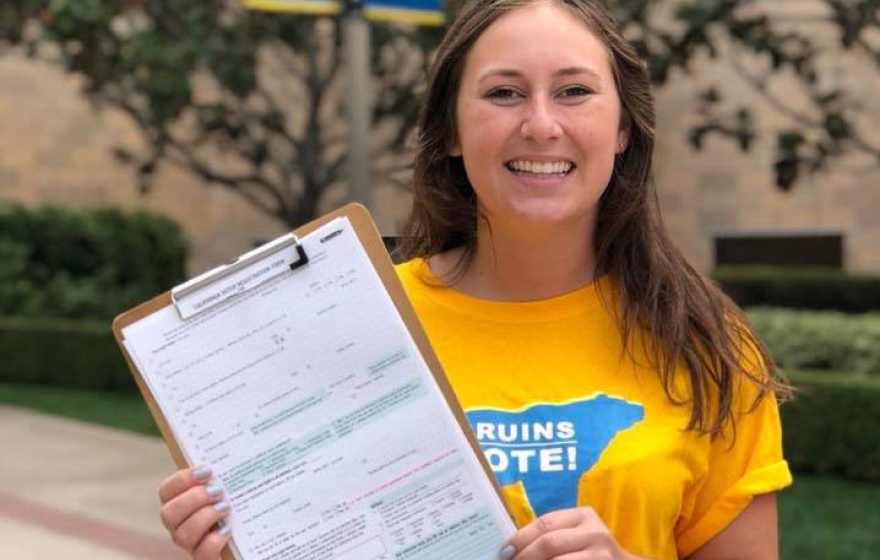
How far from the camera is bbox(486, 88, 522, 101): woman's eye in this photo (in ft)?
5.21

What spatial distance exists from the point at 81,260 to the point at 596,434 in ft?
42.9

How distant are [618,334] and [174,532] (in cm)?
66

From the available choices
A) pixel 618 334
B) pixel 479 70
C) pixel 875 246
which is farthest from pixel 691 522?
pixel 875 246

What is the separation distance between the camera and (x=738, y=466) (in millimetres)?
1612

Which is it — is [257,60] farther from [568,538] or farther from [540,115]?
[568,538]

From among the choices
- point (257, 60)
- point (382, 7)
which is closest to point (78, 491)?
point (257, 60)

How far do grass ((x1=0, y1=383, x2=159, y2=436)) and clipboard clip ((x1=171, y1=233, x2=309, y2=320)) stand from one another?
26.9 ft

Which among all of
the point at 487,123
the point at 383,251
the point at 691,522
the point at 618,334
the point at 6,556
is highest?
the point at 487,123

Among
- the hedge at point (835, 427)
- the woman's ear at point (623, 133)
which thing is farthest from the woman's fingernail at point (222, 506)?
the hedge at point (835, 427)

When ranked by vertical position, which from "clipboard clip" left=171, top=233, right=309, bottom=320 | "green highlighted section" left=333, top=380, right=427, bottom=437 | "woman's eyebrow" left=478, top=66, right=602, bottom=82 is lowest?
"green highlighted section" left=333, top=380, right=427, bottom=437

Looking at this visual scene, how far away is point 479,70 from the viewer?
161 centimetres

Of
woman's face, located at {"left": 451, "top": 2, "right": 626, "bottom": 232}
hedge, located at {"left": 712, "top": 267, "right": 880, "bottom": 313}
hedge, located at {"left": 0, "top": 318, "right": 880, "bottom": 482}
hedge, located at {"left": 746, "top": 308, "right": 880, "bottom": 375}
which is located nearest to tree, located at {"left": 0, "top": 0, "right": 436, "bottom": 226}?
hedge, located at {"left": 746, "top": 308, "right": 880, "bottom": 375}

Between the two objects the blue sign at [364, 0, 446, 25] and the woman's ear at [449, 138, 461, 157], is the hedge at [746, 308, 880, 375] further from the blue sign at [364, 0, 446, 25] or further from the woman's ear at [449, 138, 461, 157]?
the woman's ear at [449, 138, 461, 157]

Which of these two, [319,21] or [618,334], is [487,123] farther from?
[319,21]
